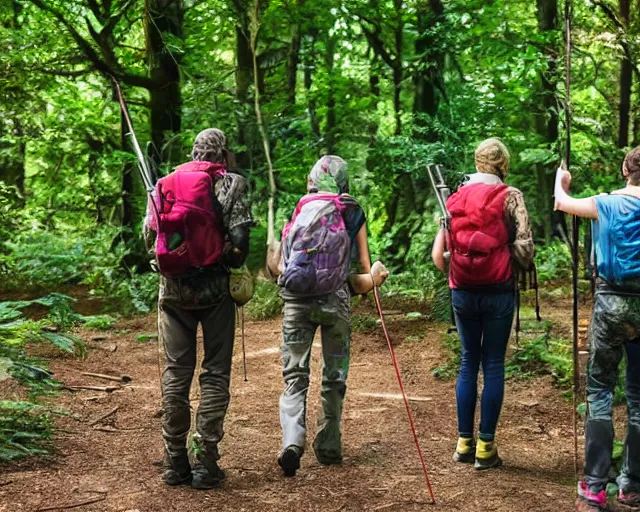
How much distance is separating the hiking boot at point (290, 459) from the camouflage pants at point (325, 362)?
14cm

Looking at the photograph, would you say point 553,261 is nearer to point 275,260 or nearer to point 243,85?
point 243,85

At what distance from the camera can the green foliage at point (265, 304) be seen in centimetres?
1301

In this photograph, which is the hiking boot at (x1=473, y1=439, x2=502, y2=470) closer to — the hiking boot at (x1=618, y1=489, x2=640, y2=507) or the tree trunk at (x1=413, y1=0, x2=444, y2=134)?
the hiking boot at (x1=618, y1=489, x2=640, y2=507)

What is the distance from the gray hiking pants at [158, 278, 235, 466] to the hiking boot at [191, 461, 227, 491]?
7 cm

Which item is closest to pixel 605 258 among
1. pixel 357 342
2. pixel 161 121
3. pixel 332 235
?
pixel 332 235

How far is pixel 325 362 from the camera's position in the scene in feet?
19.5

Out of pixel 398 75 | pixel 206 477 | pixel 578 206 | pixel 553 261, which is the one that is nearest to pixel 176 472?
pixel 206 477

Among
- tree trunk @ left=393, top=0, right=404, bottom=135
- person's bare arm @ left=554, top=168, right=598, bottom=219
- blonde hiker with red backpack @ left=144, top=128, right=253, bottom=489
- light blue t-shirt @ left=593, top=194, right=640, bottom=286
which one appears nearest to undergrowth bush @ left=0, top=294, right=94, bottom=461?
blonde hiker with red backpack @ left=144, top=128, right=253, bottom=489

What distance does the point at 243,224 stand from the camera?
5.39 metres

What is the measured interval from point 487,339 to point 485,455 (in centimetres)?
84

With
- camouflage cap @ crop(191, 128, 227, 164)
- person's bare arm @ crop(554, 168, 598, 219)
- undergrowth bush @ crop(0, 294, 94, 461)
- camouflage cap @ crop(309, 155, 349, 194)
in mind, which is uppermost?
camouflage cap @ crop(191, 128, 227, 164)

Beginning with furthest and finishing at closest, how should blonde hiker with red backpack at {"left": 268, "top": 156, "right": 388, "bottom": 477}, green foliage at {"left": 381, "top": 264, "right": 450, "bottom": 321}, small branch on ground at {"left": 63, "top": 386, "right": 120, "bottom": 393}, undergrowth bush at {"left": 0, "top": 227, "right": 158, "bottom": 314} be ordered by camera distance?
1. undergrowth bush at {"left": 0, "top": 227, "right": 158, "bottom": 314}
2. green foliage at {"left": 381, "top": 264, "right": 450, "bottom": 321}
3. small branch on ground at {"left": 63, "top": 386, "right": 120, "bottom": 393}
4. blonde hiker with red backpack at {"left": 268, "top": 156, "right": 388, "bottom": 477}

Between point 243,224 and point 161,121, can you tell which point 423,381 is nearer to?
point 243,224

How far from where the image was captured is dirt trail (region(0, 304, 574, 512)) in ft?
16.3
